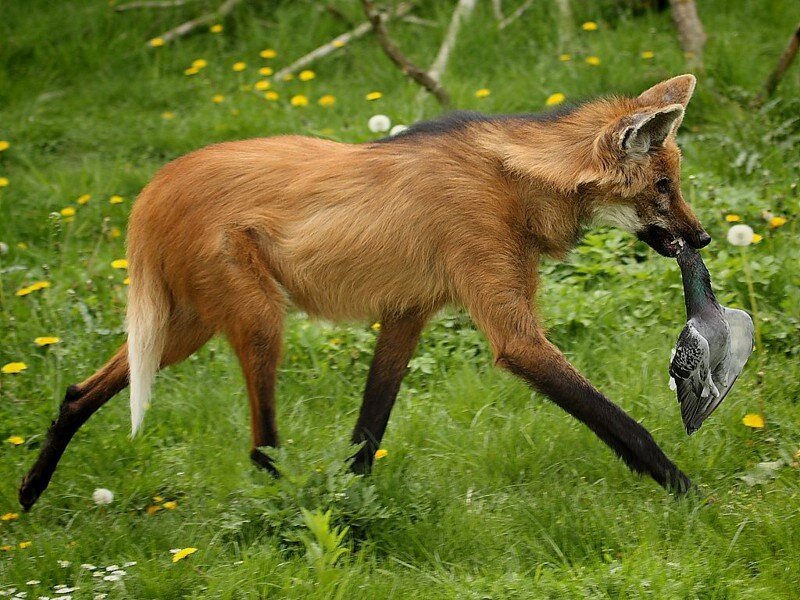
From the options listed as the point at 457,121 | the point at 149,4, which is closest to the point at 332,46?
the point at 149,4

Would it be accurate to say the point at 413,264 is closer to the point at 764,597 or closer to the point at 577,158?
the point at 577,158

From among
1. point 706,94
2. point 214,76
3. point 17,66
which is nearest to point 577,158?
point 706,94

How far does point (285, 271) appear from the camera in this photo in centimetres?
338

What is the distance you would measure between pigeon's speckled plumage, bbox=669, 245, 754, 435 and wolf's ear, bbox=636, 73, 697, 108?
0.46 m

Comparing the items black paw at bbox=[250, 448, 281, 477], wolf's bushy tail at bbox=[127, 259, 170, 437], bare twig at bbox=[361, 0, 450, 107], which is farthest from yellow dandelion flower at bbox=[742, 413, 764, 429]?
bare twig at bbox=[361, 0, 450, 107]

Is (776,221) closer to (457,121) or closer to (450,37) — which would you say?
(457,121)

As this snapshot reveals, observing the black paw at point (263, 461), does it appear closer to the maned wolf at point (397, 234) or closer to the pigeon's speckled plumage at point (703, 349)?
the maned wolf at point (397, 234)

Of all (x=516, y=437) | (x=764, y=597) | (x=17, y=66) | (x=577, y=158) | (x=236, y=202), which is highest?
(x=577, y=158)

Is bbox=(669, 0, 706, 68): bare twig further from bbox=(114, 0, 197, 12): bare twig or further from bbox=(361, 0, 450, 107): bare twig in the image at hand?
bbox=(114, 0, 197, 12): bare twig

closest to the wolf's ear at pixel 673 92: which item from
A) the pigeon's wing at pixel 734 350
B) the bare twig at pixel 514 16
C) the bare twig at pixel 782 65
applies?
the pigeon's wing at pixel 734 350

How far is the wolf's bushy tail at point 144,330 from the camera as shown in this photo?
339cm

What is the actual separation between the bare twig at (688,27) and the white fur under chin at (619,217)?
2558 millimetres

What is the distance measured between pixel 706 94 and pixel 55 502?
12.0 feet

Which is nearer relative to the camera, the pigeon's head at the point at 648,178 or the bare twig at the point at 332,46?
the pigeon's head at the point at 648,178
